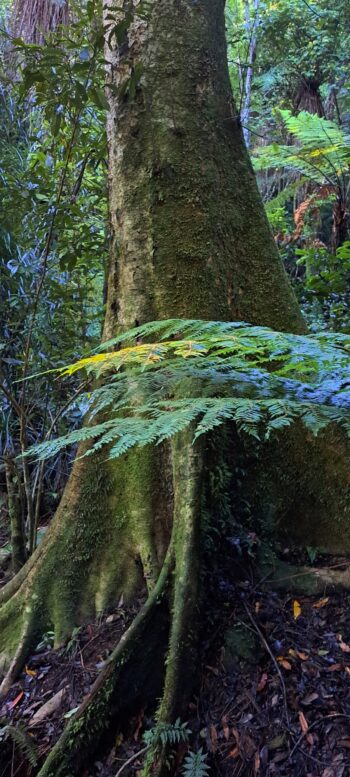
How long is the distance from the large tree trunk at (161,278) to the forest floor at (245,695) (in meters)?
0.21

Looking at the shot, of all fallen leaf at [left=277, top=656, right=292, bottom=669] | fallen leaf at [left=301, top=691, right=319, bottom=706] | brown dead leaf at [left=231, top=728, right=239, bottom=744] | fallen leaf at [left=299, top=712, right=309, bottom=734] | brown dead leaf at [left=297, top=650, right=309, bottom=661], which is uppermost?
brown dead leaf at [left=297, top=650, right=309, bottom=661]

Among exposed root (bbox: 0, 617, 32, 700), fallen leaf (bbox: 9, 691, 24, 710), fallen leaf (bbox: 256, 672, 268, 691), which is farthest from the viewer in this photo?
exposed root (bbox: 0, 617, 32, 700)

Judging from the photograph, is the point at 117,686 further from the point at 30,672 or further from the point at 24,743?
the point at 30,672

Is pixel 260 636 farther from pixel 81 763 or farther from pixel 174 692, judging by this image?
pixel 81 763

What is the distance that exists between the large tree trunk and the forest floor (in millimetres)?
208

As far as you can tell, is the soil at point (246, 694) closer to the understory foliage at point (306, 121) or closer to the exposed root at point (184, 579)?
the exposed root at point (184, 579)

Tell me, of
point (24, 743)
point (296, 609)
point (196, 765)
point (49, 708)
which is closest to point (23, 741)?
point (24, 743)

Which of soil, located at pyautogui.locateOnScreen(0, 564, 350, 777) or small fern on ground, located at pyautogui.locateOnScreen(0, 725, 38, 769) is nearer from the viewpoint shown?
soil, located at pyautogui.locateOnScreen(0, 564, 350, 777)

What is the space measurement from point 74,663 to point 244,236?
244 cm

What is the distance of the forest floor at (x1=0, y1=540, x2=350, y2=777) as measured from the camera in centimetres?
182

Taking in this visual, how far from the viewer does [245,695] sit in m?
2.01

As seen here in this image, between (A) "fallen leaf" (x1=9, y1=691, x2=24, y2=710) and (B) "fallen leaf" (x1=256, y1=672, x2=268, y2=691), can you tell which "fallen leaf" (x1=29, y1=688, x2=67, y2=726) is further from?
(B) "fallen leaf" (x1=256, y1=672, x2=268, y2=691)

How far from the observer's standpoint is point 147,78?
298 centimetres

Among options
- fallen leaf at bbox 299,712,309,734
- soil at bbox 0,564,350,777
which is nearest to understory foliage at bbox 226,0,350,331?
soil at bbox 0,564,350,777
